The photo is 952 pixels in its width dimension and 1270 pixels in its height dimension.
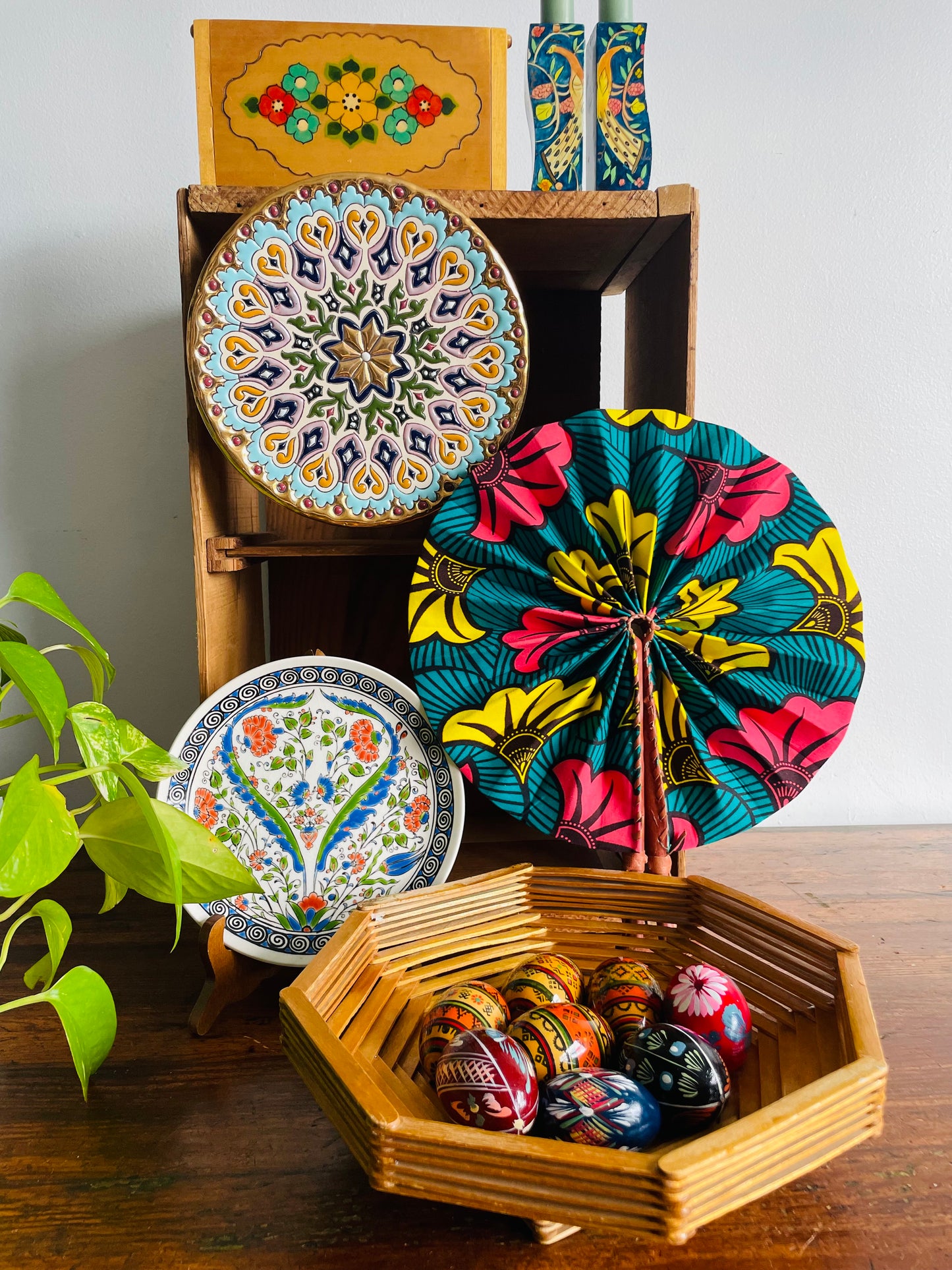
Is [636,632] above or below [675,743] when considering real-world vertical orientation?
above

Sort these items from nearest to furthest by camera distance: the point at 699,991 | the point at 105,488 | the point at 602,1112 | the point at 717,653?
the point at 602,1112
the point at 699,991
the point at 717,653
the point at 105,488

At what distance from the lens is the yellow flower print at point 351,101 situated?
0.83 metres

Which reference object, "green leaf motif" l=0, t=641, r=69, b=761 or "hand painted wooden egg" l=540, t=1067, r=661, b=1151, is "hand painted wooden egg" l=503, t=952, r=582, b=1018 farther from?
"green leaf motif" l=0, t=641, r=69, b=761

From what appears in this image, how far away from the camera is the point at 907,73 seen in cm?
117

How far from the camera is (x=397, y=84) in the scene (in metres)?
0.83

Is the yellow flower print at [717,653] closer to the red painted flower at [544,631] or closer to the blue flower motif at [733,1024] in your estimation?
the red painted flower at [544,631]

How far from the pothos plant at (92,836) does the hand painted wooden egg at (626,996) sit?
0.96 ft

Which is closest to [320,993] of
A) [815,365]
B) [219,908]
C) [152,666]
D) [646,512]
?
[219,908]

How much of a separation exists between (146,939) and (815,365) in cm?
117

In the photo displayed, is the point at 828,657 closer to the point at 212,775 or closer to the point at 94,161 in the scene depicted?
the point at 212,775

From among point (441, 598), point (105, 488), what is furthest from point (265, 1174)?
point (105, 488)

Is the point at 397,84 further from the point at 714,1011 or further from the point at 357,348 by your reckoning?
the point at 714,1011

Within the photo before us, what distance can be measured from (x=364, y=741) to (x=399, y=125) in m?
0.63

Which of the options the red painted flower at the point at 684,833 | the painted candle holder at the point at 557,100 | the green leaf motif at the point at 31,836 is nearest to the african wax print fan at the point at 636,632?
the red painted flower at the point at 684,833
